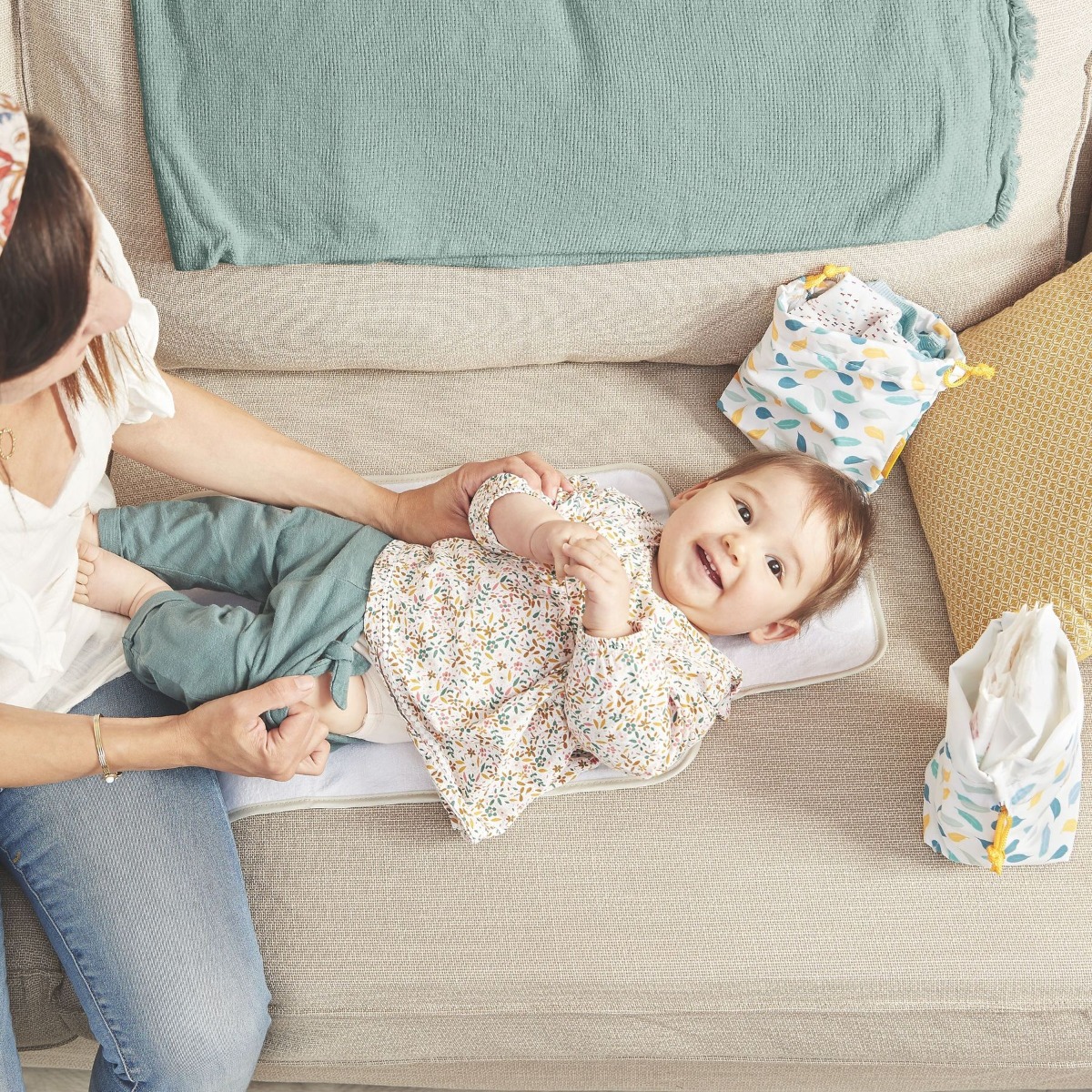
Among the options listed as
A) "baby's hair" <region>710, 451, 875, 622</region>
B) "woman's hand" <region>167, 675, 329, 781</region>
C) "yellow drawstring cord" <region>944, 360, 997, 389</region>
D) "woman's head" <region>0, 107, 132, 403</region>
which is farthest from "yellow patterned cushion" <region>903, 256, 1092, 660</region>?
"woman's head" <region>0, 107, 132, 403</region>

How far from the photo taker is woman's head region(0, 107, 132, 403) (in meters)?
0.84

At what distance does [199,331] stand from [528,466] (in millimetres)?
563

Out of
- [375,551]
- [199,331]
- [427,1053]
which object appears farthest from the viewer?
[199,331]

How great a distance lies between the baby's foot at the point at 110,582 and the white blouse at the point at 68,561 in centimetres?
2

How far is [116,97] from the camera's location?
58.7 inches

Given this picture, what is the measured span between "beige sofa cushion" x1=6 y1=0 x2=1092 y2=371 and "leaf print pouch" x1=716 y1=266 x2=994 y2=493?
6cm

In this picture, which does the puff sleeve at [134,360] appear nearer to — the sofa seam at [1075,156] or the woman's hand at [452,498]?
the woman's hand at [452,498]

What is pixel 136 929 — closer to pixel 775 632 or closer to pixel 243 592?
pixel 243 592

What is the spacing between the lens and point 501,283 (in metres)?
1.61

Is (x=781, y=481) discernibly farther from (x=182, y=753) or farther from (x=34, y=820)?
(x=34, y=820)

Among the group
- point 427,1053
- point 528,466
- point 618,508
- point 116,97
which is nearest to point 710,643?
point 618,508

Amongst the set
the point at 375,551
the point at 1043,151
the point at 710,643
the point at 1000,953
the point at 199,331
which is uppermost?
the point at 1043,151

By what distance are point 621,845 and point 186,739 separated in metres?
0.55

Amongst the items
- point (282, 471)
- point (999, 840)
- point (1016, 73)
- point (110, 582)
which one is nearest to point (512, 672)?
point (282, 471)
